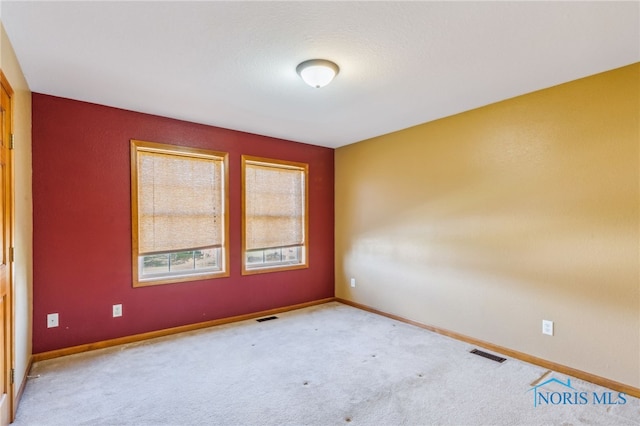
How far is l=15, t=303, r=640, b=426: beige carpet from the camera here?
2.16 meters

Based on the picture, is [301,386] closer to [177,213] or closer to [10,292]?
[10,292]

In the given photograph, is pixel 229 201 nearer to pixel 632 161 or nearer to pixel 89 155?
pixel 89 155

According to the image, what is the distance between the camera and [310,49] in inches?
88.0

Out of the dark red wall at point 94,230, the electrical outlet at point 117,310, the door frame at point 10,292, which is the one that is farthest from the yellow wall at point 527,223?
the door frame at point 10,292

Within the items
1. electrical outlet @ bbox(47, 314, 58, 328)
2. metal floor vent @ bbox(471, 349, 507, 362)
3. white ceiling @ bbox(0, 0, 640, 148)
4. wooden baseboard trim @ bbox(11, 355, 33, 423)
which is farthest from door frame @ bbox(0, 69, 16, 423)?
metal floor vent @ bbox(471, 349, 507, 362)

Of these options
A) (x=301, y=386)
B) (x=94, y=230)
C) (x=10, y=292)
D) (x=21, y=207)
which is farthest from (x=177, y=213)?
(x=301, y=386)

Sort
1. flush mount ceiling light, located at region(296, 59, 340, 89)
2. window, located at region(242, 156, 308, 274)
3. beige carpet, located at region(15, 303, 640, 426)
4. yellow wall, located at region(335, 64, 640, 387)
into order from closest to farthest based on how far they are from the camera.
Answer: beige carpet, located at region(15, 303, 640, 426)
flush mount ceiling light, located at region(296, 59, 340, 89)
yellow wall, located at region(335, 64, 640, 387)
window, located at region(242, 156, 308, 274)

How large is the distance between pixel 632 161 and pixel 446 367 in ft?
6.93

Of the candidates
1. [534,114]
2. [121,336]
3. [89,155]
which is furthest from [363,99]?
[121,336]

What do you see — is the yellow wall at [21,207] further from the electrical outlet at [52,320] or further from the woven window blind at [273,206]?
the woven window blind at [273,206]

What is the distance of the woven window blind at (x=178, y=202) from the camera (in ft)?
11.8

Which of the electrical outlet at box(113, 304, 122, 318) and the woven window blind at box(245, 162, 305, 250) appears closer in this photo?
the electrical outlet at box(113, 304, 122, 318)

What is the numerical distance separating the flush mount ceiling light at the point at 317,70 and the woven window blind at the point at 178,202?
78.6 inches

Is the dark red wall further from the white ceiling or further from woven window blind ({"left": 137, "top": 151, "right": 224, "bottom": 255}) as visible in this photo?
the white ceiling
